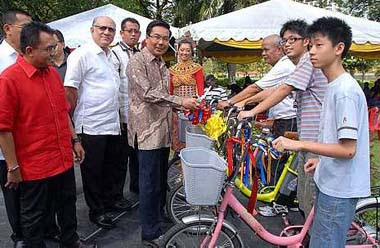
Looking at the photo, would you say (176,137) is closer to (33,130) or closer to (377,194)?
(33,130)

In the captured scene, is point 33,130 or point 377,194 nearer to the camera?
point 33,130

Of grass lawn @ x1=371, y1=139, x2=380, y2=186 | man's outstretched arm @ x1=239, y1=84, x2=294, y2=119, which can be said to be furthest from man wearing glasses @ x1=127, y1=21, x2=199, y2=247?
Result: grass lawn @ x1=371, y1=139, x2=380, y2=186

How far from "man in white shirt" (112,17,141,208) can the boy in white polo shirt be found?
2306 millimetres

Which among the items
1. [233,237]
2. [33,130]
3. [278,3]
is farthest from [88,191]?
[278,3]

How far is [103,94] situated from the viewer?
355 cm

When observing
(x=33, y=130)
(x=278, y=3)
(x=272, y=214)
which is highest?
(x=278, y=3)

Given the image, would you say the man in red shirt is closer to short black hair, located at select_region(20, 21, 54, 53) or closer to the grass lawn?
short black hair, located at select_region(20, 21, 54, 53)

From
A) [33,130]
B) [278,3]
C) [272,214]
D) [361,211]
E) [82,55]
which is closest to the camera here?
[33,130]

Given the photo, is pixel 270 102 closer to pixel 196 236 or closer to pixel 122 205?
pixel 196 236

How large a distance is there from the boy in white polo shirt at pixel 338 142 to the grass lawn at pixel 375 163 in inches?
128

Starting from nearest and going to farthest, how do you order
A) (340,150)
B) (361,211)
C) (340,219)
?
(340,150), (340,219), (361,211)

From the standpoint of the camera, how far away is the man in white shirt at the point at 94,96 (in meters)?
3.45

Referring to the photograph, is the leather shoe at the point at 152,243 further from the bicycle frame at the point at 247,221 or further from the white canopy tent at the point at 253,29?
the white canopy tent at the point at 253,29

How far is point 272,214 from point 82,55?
8.42 ft
